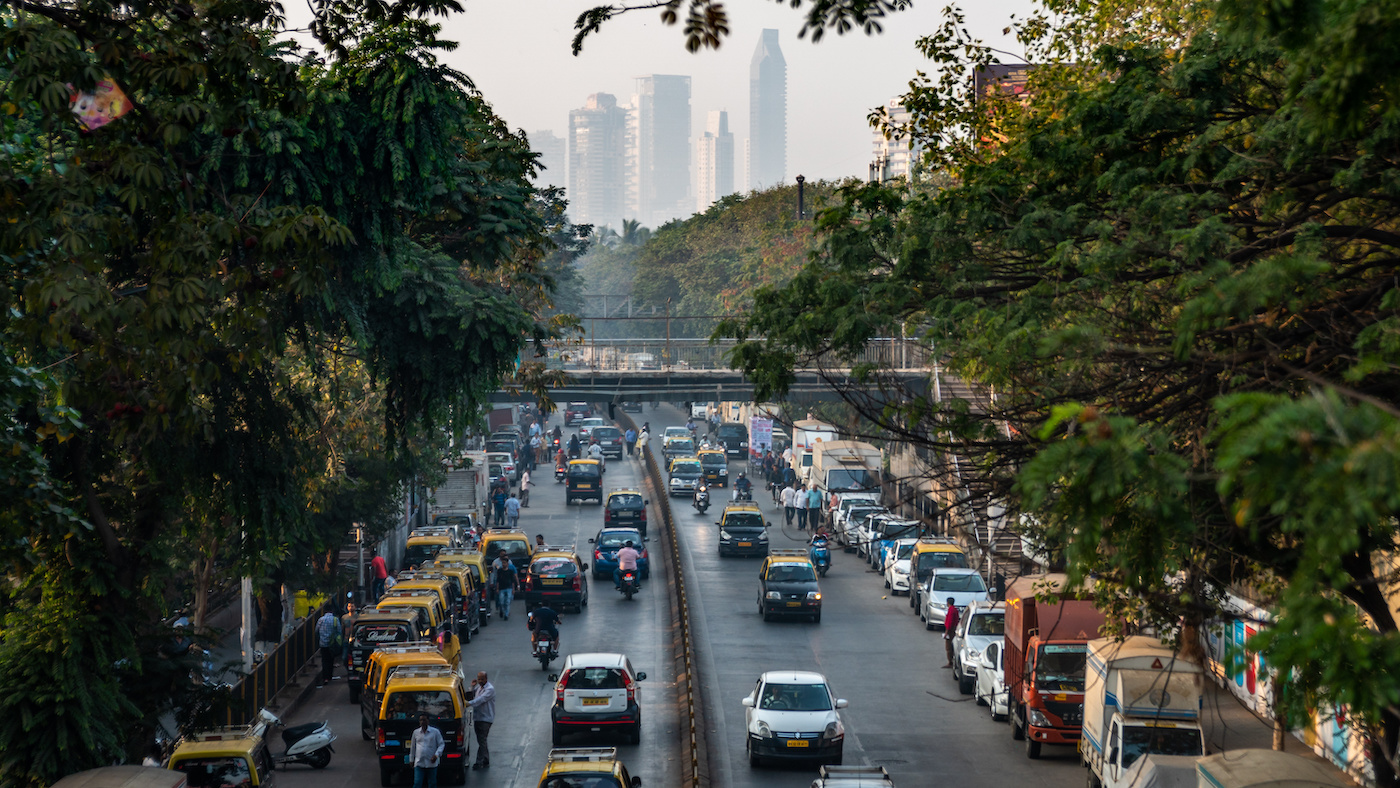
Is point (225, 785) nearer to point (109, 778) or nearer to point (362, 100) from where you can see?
point (109, 778)

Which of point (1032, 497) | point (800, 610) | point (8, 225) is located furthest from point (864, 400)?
point (800, 610)

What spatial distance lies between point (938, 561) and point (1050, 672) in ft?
44.9

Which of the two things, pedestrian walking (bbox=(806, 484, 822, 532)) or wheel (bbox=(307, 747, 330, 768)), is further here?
pedestrian walking (bbox=(806, 484, 822, 532))

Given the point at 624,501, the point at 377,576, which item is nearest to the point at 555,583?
the point at 377,576

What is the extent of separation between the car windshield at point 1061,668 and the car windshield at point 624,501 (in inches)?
947

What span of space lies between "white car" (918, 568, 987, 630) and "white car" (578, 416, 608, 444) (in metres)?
40.5

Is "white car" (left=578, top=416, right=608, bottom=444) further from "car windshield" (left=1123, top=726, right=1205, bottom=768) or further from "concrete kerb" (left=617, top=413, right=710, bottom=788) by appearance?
"car windshield" (left=1123, top=726, right=1205, bottom=768)

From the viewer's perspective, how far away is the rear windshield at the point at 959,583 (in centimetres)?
3027

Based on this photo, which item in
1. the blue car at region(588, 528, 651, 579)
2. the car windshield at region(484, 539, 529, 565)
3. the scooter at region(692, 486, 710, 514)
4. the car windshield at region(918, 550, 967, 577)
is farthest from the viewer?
the scooter at region(692, 486, 710, 514)

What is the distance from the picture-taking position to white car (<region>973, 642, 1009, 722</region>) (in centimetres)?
2209

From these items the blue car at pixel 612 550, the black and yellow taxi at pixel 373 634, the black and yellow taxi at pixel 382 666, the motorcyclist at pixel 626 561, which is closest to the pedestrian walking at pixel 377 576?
the motorcyclist at pixel 626 561

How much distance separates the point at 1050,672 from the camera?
1978 centimetres

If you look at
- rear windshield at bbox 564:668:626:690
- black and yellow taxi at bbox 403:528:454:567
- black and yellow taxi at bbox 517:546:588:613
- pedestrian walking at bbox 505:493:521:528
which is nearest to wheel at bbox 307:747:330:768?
rear windshield at bbox 564:668:626:690

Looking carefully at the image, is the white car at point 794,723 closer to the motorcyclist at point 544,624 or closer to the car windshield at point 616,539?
the motorcyclist at point 544,624
